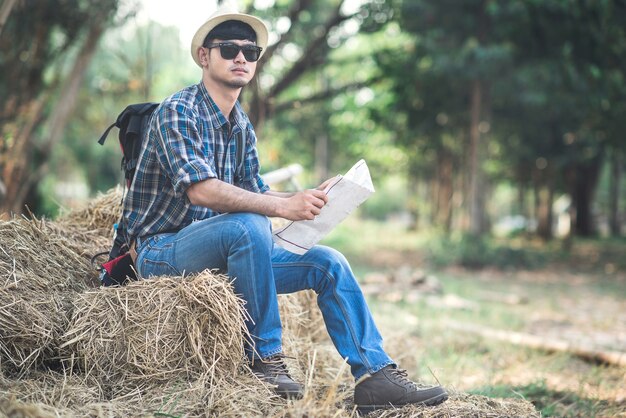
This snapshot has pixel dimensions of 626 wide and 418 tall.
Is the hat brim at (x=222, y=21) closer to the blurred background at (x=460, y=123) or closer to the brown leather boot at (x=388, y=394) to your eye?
the blurred background at (x=460, y=123)

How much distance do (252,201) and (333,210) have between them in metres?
0.38

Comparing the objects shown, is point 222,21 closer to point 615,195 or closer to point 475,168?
point 475,168

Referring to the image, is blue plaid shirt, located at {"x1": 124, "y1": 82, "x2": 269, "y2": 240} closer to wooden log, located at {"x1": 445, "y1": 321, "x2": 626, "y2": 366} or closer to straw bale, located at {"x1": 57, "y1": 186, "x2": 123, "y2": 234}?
straw bale, located at {"x1": 57, "y1": 186, "x2": 123, "y2": 234}

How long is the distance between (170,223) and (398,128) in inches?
529

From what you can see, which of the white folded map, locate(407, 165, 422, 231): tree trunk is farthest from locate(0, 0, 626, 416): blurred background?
locate(407, 165, 422, 231): tree trunk

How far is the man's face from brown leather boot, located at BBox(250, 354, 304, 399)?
1.39m

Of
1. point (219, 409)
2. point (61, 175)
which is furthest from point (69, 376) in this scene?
point (61, 175)

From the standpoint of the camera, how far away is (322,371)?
379 centimetres

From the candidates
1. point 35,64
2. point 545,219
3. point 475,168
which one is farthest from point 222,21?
point 545,219

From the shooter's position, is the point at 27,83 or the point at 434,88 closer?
the point at 27,83

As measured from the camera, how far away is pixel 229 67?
3.09 m

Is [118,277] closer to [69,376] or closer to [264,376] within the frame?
[69,376]

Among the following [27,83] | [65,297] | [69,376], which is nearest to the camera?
[69,376]

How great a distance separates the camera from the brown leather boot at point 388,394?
9.20ft
